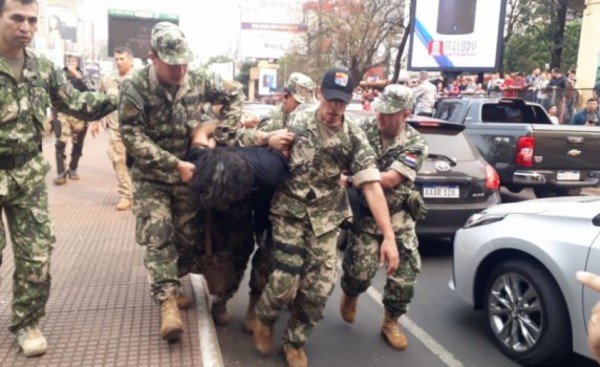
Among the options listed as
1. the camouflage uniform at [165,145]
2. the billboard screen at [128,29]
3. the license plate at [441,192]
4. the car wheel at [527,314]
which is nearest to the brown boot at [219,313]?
the camouflage uniform at [165,145]

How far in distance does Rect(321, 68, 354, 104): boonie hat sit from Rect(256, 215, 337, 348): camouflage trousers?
29.7 inches

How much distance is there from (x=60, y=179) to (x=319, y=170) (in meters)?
7.19

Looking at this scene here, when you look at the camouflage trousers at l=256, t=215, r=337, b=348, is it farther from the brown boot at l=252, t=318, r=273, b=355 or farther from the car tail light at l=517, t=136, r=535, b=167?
the car tail light at l=517, t=136, r=535, b=167

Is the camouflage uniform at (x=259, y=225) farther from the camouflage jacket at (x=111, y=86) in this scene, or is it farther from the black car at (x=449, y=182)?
the camouflage jacket at (x=111, y=86)

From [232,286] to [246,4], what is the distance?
82379 millimetres

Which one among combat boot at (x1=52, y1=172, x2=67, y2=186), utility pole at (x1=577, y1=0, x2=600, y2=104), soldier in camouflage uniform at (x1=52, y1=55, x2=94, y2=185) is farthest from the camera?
utility pole at (x1=577, y1=0, x2=600, y2=104)

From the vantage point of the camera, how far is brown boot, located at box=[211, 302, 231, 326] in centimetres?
423

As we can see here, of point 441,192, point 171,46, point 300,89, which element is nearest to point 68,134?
point 300,89

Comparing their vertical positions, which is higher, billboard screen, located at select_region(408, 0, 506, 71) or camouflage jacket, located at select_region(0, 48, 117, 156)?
billboard screen, located at select_region(408, 0, 506, 71)

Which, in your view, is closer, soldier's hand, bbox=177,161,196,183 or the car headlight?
soldier's hand, bbox=177,161,196,183

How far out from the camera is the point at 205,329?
12.6ft

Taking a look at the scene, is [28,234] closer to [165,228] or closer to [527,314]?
[165,228]

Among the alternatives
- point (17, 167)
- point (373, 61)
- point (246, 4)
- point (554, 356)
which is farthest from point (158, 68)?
point (246, 4)

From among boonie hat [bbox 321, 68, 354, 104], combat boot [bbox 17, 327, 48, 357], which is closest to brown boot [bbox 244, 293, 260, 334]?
combat boot [bbox 17, 327, 48, 357]
